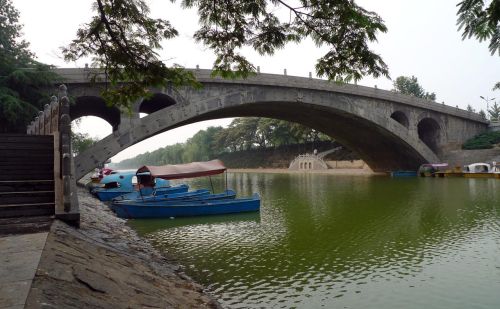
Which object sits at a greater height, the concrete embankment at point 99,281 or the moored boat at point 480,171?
the moored boat at point 480,171

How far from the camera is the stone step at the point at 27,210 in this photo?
805 centimetres

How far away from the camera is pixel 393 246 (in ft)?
34.3

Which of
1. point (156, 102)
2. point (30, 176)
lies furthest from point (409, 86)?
point (30, 176)

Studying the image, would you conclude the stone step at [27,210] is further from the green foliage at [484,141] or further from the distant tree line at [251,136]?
the distant tree line at [251,136]

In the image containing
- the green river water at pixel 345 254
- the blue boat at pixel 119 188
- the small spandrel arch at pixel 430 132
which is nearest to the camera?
the green river water at pixel 345 254

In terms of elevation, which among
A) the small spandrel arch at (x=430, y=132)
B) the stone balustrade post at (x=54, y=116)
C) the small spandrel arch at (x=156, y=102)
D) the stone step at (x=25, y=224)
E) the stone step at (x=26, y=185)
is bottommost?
the stone step at (x=25, y=224)

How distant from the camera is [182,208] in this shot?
16.3 m

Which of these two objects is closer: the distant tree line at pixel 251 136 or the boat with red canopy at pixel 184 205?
the boat with red canopy at pixel 184 205

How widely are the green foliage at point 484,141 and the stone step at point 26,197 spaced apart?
4135 cm

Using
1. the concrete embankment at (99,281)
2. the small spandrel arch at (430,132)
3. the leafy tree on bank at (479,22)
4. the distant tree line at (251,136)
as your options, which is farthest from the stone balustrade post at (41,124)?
the distant tree line at (251,136)

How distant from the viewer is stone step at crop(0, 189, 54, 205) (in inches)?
334

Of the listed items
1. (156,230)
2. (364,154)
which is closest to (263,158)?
(364,154)

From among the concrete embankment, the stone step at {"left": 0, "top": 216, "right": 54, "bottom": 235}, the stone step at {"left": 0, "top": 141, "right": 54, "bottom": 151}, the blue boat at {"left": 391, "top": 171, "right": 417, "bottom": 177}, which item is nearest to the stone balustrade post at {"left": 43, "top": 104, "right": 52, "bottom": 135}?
the stone step at {"left": 0, "top": 141, "right": 54, "bottom": 151}

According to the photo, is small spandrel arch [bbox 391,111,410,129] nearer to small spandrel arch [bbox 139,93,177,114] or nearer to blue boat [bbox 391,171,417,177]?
blue boat [bbox 391,171,417,177]
